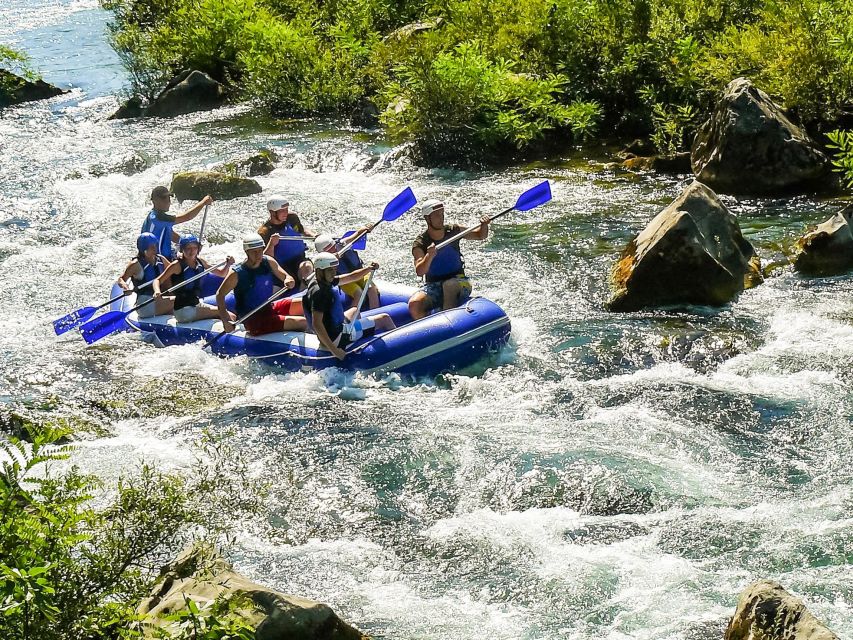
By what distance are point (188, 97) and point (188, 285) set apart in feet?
31.4

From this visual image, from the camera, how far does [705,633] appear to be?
4723 mm

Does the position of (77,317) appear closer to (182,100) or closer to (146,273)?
(146,273)

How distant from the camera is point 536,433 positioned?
22.7ft

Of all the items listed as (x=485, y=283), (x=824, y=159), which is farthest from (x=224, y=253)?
(x=824, y=159)

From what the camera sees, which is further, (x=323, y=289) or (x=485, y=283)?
(x=485, y=283)

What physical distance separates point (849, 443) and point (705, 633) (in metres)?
2.28

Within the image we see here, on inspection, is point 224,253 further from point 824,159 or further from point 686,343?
point 824,159

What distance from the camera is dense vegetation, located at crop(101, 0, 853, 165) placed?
12.0 meters

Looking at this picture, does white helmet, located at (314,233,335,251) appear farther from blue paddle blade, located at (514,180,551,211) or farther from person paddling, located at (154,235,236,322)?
blue paddle blade, located at (514,180,551,211)

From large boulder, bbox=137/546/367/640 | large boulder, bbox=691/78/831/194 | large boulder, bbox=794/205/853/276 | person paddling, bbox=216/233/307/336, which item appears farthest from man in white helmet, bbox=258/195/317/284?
large boulder, bbox=137/546/367/640

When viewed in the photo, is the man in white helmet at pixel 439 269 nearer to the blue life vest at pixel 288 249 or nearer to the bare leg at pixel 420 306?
the bare leg at pixel 420 306

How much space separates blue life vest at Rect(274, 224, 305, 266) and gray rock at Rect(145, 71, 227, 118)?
9426 mm

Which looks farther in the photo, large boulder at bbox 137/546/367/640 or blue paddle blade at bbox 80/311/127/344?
blue paddle blade at bbox 80/311/127/344

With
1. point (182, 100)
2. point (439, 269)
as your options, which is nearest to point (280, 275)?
point (439, 269)
